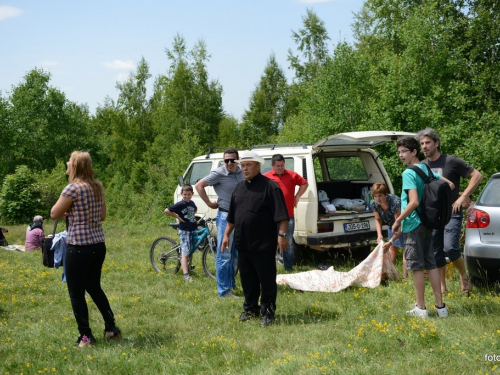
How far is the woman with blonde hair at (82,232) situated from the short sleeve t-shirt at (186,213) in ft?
10.4

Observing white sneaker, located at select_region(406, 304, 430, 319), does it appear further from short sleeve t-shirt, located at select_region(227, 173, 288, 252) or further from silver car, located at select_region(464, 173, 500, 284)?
short sleeve t-shirt, located at select_region(227, 173, 288, 252)

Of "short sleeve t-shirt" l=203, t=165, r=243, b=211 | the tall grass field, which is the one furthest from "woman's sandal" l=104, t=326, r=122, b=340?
"short sleeve t-shirt" l=203, t=165, r=243, b=211

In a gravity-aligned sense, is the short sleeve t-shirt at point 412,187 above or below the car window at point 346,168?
below

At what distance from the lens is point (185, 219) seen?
850cm

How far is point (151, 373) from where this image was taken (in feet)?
14.4

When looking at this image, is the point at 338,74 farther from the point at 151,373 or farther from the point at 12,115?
the point at 12,115

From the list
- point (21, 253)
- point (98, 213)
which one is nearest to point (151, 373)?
point (98, 213)

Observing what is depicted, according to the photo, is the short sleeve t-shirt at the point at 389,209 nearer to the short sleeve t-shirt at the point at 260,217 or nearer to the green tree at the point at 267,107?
the short sleeve t-shirt at the point at 260,217

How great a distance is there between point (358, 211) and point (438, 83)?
448 inches

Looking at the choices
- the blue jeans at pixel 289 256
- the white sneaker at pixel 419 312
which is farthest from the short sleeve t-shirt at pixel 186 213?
the white sneaker at pixel 419 312

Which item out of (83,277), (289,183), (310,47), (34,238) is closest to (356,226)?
(289,183)

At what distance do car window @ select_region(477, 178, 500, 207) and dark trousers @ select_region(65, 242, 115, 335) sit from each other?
4.32 metres

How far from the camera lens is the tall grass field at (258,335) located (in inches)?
169

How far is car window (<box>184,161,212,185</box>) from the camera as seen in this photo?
10612 mm
